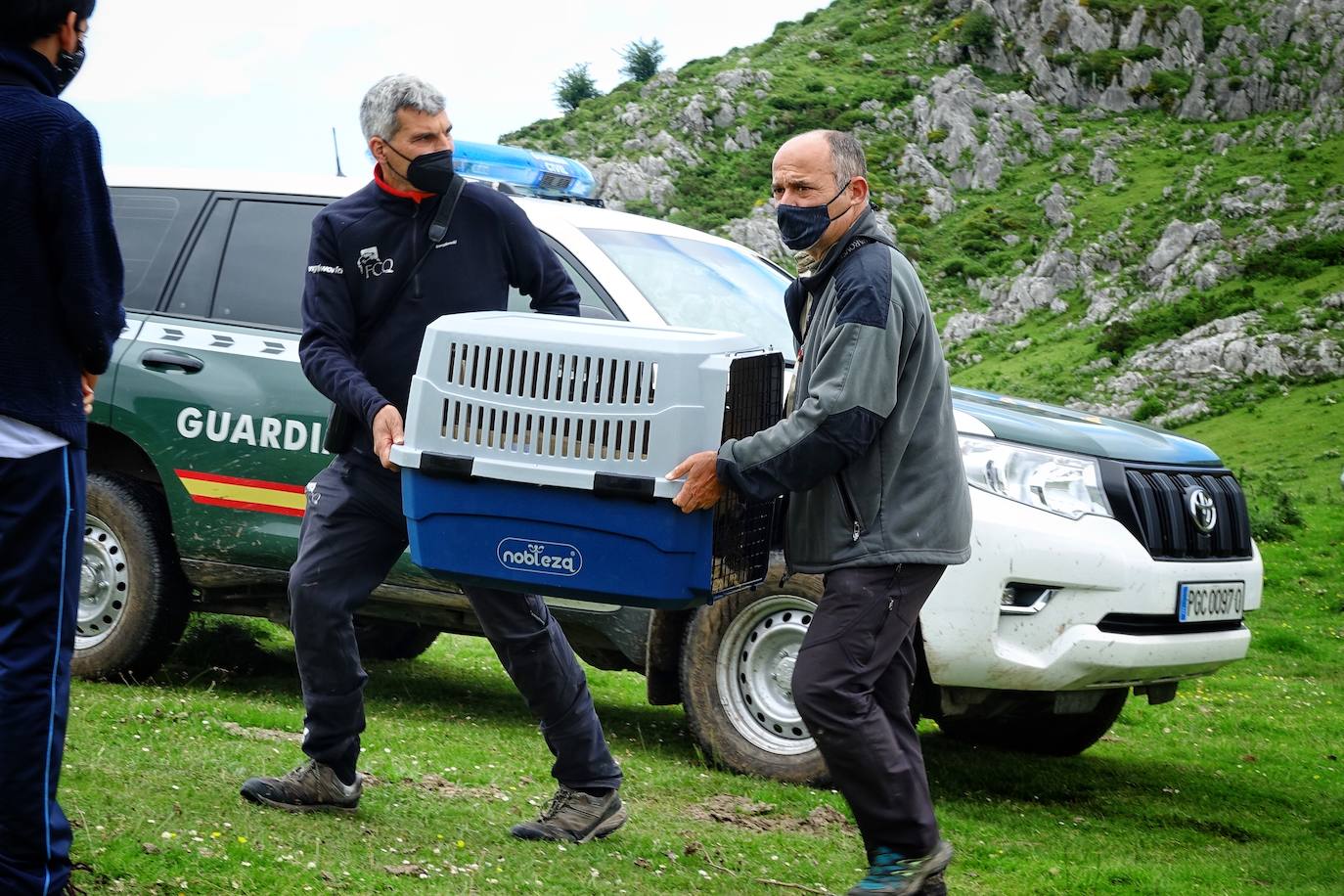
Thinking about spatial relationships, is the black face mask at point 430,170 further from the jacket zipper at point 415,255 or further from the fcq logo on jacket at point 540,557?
the fcq logo on jacket at point 540,557

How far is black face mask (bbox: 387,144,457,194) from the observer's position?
430 centimetres

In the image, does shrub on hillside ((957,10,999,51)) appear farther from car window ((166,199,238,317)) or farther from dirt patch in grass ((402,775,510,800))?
dirt patch in grass ((402,775,510,800))

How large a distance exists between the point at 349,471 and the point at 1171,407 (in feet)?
120

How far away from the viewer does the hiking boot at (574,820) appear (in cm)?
Result: 440

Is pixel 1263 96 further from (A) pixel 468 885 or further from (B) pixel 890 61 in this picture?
(A) pixel 468 885

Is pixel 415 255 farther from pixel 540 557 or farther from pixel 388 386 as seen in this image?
pixel 540 557

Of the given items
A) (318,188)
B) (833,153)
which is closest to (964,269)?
(318,188)

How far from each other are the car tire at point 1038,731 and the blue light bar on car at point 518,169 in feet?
9.69

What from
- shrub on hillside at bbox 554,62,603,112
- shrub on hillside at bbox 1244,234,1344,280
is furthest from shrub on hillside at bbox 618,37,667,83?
shrub on hillside at bbox 1244,234,1344,280

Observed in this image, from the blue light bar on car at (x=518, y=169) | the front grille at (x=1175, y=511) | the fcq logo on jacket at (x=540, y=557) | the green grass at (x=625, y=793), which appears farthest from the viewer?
the blue light bar on car at (x=518, y=169)

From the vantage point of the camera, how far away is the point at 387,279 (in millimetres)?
4340

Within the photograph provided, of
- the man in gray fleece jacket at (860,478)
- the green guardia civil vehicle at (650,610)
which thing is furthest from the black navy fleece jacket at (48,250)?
the green guardia civil vehicle at (650,610)

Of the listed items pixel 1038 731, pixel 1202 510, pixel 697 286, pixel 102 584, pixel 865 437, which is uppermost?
pixel 697 286

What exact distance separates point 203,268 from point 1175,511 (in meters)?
4.12
